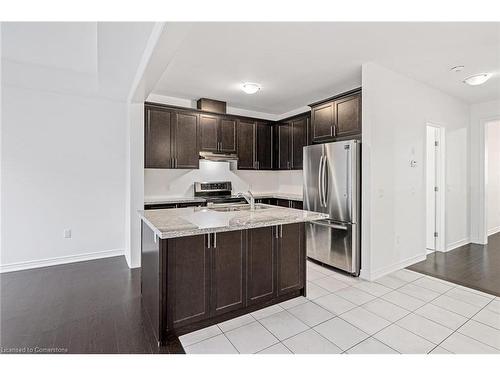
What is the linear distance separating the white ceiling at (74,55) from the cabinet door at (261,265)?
196cm

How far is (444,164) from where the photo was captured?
4.41 m

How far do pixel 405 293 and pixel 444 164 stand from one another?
273 cm

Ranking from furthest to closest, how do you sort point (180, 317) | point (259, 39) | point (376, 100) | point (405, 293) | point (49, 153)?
point (49, 153) < point (376, 100) < point (405, 293) < point (259, 39) < point (180, 317)

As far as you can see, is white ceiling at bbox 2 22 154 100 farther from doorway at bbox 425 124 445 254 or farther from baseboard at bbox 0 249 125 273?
doorway at bbox 425 124 445 254

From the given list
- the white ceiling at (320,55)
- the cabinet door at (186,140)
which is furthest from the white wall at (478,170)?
the cabinet door at (186,140)

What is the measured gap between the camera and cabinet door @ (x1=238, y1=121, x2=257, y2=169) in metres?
5.01

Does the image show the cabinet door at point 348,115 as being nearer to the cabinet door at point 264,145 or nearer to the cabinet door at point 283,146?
the cabinet door at point 283,146

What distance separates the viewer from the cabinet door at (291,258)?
2.58 m

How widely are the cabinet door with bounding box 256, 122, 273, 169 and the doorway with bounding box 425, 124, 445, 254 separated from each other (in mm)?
2818

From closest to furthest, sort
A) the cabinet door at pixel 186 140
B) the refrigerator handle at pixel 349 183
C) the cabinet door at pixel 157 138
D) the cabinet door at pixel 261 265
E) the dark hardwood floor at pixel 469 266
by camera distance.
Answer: the cabinet door at pixel 261 265 → the dark hardwood floor at pixel 469 266 → the refrigerator handle at pixel 349 183 → the cabinet door at pixel 157 138 → the cabinet door at pixel 186 140

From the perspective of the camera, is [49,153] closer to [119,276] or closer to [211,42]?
[119,276]

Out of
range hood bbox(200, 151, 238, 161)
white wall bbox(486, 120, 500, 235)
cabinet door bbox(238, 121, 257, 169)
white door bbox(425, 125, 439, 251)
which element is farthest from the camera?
white wall bbox(486, 120, 500, 235)

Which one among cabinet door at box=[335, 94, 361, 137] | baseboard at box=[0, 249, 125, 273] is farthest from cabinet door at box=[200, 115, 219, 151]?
baseboard at box=[0, 249, 125, 273]
